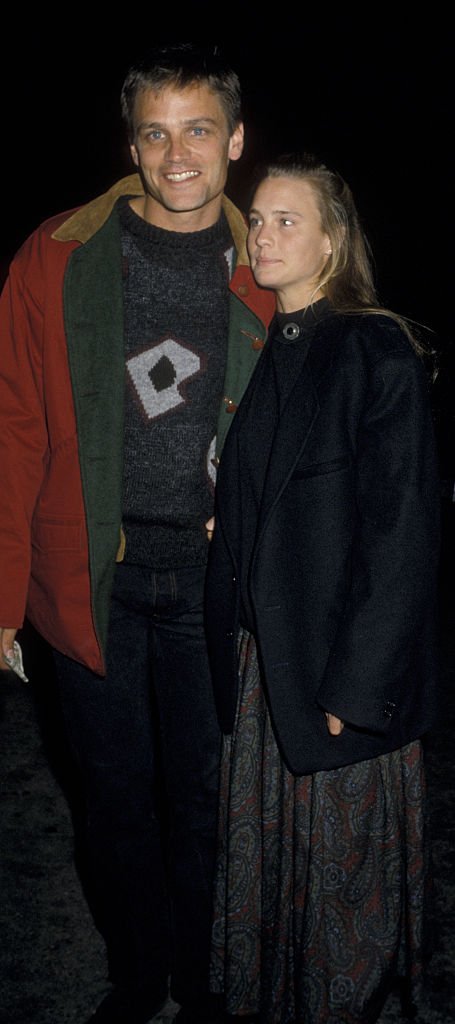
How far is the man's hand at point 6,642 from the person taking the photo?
6.68 ft

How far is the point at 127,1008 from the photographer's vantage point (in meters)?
2.27

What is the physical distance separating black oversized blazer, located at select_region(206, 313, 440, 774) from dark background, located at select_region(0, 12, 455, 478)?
7.38m

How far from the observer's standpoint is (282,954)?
6.73 ft

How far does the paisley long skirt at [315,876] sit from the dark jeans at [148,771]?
12 cm

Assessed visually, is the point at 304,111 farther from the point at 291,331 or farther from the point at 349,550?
the point at 349,550

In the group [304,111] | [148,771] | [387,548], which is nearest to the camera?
[387,548]

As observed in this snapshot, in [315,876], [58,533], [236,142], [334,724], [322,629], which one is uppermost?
[236,142]

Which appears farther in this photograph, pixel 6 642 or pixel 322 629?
pixel 6 642

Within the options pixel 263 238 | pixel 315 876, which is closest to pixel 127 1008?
pixel 315 876

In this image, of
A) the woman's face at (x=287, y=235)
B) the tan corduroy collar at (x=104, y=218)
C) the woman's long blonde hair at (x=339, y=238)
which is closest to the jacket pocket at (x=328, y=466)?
the woman's long blonde hair at (x=339, y=238)

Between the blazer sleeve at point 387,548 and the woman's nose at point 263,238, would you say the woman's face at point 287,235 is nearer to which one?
the woman's nose at point 263,238

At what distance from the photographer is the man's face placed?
1.91m

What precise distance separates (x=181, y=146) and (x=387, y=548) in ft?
3.36

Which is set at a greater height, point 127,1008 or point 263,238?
point 263,238
